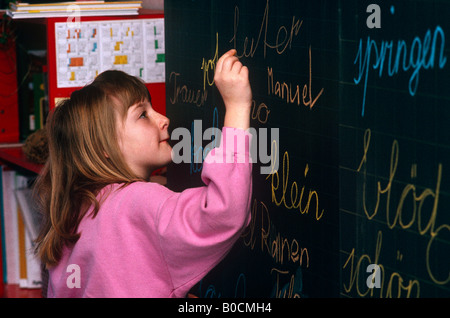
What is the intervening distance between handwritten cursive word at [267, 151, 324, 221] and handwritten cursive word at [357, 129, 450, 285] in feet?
0.60

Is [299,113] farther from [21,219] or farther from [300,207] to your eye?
[21,219]

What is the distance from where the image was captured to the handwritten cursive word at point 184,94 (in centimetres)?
210

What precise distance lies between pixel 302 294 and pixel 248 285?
24 cm

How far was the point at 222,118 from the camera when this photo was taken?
198 centimetres

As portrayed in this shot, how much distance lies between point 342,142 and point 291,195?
0.25 meters

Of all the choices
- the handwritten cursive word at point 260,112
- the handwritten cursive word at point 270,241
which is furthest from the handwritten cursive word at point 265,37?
the handwritten cursive word at point 270,241

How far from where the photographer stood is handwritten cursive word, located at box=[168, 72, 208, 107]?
210 centimetres

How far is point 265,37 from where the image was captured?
1745mm

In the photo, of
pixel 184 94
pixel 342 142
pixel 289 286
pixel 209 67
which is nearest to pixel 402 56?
pixel 342 142

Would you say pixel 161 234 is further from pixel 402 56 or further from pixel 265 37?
pixel 402 56

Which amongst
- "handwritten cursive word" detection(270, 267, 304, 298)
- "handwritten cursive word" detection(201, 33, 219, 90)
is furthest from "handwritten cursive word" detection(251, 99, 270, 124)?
"handwritten cursive word" detection(270, 267, 304, 298)

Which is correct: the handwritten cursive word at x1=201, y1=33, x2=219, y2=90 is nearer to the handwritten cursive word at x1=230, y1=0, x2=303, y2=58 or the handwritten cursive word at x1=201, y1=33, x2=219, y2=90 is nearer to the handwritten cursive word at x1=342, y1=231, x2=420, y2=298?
the handwritten cursive word at x1=230, y1=0, x2=303, y2=58

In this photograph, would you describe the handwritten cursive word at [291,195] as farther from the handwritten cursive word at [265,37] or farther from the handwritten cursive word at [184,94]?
the handwritten cursive word at [184,94]

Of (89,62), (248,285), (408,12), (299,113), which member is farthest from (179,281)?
(89,62)
